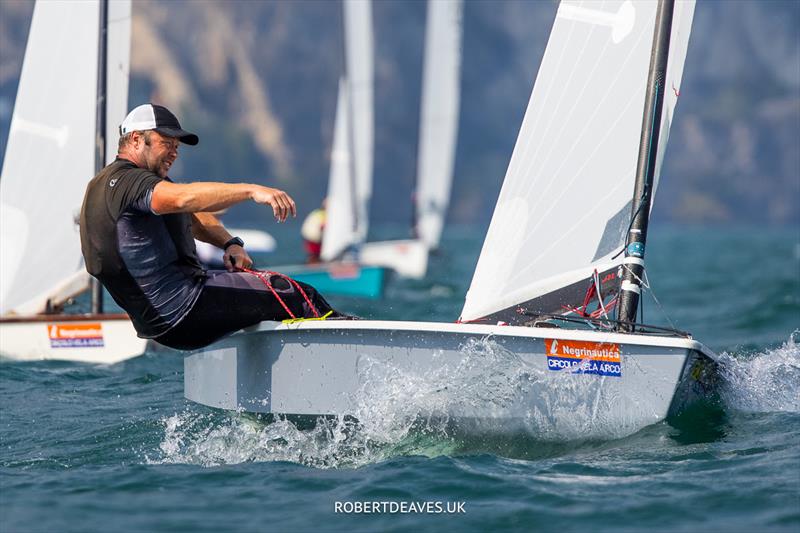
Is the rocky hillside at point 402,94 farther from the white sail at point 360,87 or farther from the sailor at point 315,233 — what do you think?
the sailor at point 315,233

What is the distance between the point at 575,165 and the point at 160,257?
2.05 meters

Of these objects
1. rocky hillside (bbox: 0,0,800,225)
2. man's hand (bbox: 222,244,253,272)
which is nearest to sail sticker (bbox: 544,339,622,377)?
man's hand (bbox: 222,244,253,272)

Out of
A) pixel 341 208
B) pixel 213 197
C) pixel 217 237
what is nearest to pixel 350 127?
pixel 341 208

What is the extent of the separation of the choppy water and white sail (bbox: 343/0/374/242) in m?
12.4

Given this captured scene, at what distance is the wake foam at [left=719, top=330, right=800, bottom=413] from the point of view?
16.5 ft

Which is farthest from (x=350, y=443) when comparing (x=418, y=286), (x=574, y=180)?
(x=418, y=286)

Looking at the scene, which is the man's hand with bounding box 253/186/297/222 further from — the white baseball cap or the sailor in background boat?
the white baseball cap

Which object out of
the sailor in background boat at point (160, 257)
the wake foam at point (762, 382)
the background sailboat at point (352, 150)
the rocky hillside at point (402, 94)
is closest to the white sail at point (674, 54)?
the wake foam at point (762, 382)

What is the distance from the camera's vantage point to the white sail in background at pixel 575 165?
5250mm

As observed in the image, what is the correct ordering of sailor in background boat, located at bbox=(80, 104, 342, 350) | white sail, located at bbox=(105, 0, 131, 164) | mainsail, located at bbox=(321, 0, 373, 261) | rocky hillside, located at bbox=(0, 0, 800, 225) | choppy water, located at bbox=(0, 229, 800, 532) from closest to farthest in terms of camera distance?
choppy water, located at bbox=(0, 229, 800, 532)
sailor in background boat, located at bbox=(80, 104, 342, 350)
white sail, located at bbox=(105, 0, 131, 164)
mainsail, located at bbox=(321, 0, 373, 261)
rocky hillside, located at bbox=(0, 0, 800, 225)

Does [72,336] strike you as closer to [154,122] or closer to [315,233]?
[154,122]

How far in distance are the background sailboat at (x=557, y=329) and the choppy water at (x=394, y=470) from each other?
0.34ft

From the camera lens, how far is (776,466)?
4.45 m

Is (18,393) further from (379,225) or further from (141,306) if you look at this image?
(379,225)
